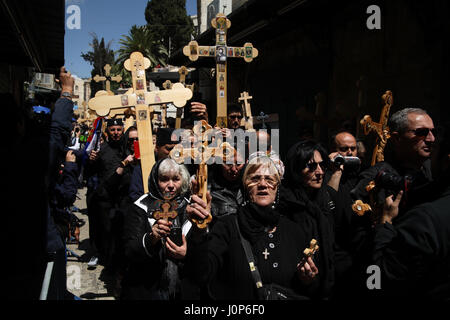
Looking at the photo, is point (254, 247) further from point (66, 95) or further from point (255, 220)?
point (66, 95)

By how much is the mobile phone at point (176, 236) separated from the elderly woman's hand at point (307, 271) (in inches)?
28.0

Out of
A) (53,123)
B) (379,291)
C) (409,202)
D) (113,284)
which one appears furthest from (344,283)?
(113,284)

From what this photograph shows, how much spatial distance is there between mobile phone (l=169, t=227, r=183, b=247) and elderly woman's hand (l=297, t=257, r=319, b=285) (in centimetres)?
71

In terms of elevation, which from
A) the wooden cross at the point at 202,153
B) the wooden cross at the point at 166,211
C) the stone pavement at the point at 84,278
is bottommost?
the stone pavement at the point at 84,278

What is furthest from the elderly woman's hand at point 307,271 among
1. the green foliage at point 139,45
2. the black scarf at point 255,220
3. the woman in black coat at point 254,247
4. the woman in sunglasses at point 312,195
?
the green foliage at point 139,45

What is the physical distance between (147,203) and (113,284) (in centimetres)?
292

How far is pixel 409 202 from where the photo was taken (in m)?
1.95

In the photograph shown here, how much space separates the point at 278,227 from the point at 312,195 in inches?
24.2

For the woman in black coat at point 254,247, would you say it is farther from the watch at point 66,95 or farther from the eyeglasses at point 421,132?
the watch at point 66,95

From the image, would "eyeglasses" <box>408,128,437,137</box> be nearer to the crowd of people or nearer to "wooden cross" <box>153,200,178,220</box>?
the crowd of people

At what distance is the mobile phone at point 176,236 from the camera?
2.17 m

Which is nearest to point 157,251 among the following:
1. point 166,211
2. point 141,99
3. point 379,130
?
point 166,211

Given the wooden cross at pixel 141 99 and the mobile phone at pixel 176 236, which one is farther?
the wooden cross at pixel 141 99
